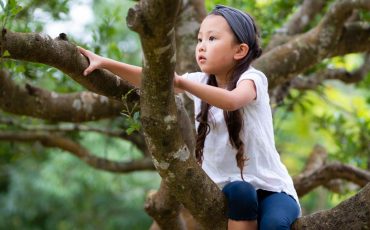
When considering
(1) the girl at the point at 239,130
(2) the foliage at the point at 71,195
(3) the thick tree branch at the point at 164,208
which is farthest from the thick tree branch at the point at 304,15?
(2) the foliage at the point at 71,195

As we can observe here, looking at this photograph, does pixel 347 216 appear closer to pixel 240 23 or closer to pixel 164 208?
pixel 240 23

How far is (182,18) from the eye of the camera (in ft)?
11.5

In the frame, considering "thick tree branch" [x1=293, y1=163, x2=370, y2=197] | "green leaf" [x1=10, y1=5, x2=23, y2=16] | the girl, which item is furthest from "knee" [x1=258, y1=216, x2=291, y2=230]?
"thick tree branch" [x1=293, y1=163, x2=370, y2=197]

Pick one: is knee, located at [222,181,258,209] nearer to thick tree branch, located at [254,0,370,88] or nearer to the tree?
the tree

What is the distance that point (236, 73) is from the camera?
210 centimetres

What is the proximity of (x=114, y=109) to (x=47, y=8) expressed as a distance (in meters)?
0.78

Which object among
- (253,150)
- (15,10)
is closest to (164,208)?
(253,150)

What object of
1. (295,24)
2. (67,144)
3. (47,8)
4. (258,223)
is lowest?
(67,144)

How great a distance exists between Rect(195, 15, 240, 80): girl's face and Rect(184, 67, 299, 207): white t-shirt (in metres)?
0.10

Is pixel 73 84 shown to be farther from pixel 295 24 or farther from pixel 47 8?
pixel 295 24

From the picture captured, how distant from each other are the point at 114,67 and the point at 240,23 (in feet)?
1.49

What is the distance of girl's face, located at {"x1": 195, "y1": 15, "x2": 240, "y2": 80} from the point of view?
207 cm

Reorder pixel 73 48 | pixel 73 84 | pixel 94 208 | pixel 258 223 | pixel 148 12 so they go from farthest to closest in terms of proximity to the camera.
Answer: pixel 94 208
pixel 73 84
pixel 258 223
pixel 73 48
pixel 148 12

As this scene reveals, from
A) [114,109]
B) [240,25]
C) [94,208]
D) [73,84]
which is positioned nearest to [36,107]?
[114,109]
